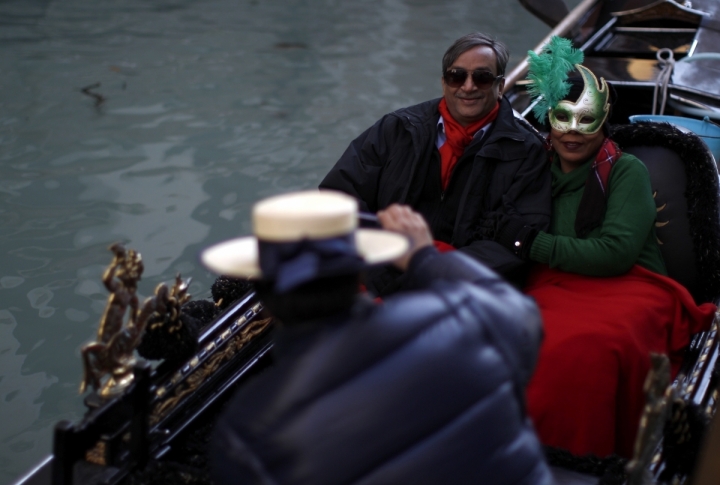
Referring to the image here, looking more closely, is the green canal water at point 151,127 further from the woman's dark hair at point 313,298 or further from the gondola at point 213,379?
the woman's dark hair at point 313,298

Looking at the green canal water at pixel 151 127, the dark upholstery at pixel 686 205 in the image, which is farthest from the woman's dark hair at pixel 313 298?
the green canal water at pixel 151 127

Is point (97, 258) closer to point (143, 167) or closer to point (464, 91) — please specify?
point (143, 167)

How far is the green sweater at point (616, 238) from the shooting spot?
206 centimetres

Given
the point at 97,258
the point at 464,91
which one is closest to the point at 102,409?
the point at 464,91

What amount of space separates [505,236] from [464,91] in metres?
0.41

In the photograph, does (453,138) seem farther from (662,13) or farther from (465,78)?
(662,13)

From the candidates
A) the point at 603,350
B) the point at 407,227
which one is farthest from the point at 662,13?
the point at 407,227

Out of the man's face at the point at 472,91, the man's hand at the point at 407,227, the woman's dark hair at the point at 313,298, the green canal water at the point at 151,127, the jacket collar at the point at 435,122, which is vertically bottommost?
the green canal water at the point at 151,127

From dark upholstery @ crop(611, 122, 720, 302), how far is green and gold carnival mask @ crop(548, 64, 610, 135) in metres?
0.32

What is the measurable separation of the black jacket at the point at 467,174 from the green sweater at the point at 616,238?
0.30 ft

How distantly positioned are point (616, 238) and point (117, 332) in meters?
1.20

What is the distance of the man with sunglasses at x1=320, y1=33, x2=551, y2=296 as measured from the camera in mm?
2234

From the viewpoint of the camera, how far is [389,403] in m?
0.96

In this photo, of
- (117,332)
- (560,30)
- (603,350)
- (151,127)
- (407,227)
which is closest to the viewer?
(407,227)
